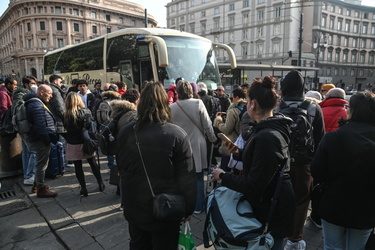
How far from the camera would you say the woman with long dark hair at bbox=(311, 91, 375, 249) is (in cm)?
193

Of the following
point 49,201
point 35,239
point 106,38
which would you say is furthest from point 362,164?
point 106,38

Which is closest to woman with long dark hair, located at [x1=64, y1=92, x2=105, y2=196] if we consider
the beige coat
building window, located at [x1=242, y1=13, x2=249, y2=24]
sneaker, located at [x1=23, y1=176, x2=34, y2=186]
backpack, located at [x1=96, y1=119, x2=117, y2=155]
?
backpack, located at [x1=96, y1=119, x2=117, y2=155]

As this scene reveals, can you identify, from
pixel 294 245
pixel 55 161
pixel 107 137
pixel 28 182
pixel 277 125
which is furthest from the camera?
pixel 55 161

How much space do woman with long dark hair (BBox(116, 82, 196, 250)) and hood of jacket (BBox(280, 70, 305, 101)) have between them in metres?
1.42

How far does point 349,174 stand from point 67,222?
3613mm

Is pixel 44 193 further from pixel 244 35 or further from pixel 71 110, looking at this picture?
pixel 244 35

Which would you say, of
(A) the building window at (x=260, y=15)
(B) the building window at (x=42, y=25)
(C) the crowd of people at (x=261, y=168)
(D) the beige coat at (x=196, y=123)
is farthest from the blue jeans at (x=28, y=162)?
(B) the building window at (x=42, y=25)

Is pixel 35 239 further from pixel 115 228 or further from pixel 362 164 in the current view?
pixel 362 164

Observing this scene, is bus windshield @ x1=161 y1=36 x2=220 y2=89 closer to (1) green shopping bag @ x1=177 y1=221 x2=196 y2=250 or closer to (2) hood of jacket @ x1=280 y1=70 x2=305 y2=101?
(2) hood of jacket @ x1=280 y1=70 x2=305 y2=101

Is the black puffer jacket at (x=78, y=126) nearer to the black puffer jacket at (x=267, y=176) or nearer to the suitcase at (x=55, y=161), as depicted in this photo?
the suitcase at (x=55, y=161)

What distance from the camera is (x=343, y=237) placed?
2.19 m

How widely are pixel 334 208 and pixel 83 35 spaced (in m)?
66.4

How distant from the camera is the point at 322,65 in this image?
5362 centimetres

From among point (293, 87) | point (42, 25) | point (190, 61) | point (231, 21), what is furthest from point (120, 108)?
point (42, 25)
